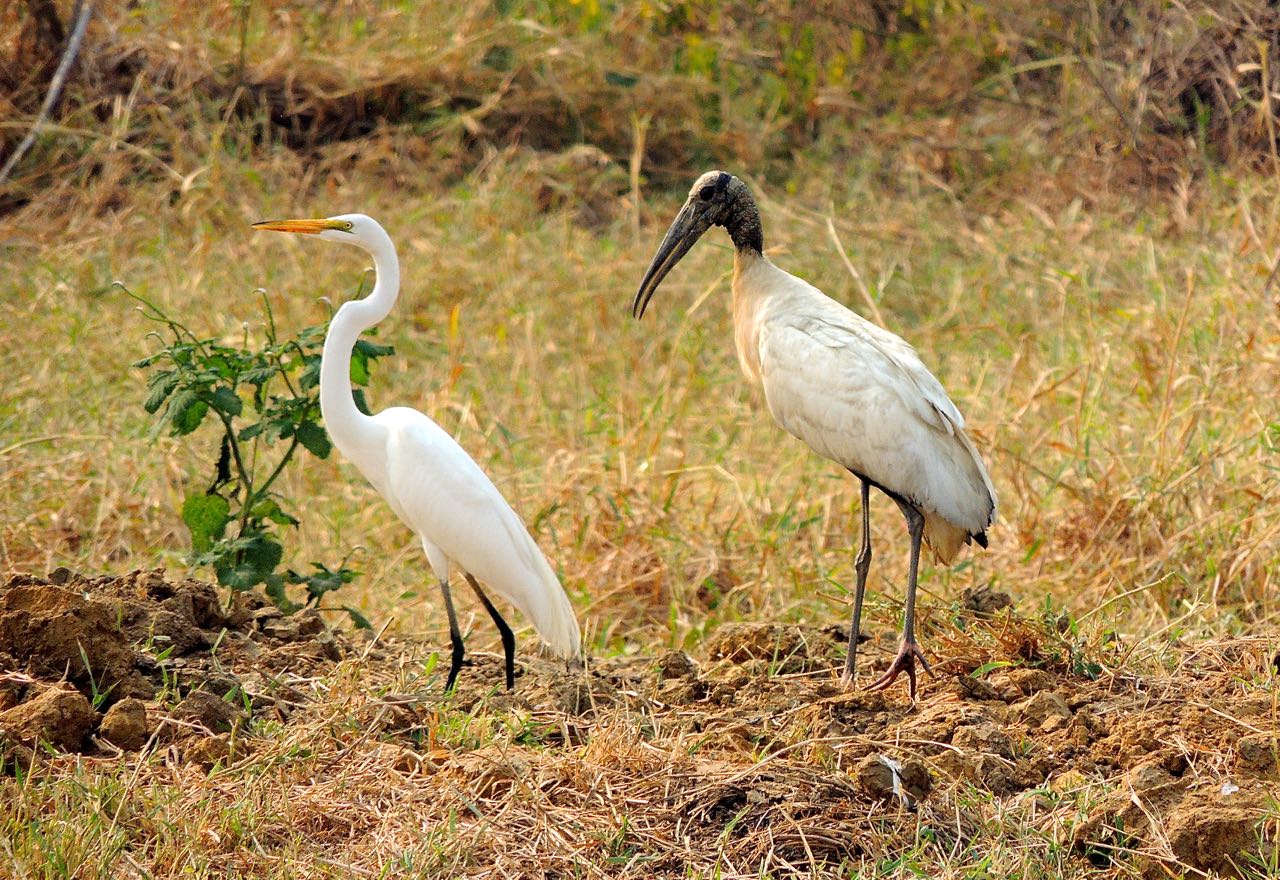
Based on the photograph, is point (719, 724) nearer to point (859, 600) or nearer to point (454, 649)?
point (859, 600)

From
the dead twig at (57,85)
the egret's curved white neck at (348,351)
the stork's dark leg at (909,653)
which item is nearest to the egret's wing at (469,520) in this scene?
the egret's curved white neck at (348,351)

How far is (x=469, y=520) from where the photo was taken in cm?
445

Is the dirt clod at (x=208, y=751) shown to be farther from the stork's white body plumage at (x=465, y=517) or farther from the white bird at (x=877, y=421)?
the white bird at (x=877, y=421)

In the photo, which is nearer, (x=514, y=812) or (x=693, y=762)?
(x=514, y=812)

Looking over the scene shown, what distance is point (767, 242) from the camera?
8.61 meters

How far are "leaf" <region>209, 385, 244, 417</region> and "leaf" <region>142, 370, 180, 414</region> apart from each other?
0.12 meters

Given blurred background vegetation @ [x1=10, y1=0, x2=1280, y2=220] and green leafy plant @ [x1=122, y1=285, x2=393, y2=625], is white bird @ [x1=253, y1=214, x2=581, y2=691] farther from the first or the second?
blurred background vegetation @ [x1=10, y1=0, x2=1280, y2=220]

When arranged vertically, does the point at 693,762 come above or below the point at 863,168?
above

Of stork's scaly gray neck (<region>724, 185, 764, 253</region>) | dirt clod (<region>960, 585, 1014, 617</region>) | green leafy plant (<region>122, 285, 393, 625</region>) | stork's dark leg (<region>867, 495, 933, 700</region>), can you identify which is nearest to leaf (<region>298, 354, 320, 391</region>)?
green leafy plant (<region>122, 285, 393, 625</region>)

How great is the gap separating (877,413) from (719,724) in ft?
3.38

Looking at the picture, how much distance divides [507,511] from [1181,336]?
2.80 metres

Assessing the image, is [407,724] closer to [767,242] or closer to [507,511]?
[507,511]

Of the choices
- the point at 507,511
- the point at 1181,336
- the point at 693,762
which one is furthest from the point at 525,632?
the point at 1181,336

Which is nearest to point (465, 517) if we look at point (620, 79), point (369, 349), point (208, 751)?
point (369, 349)
